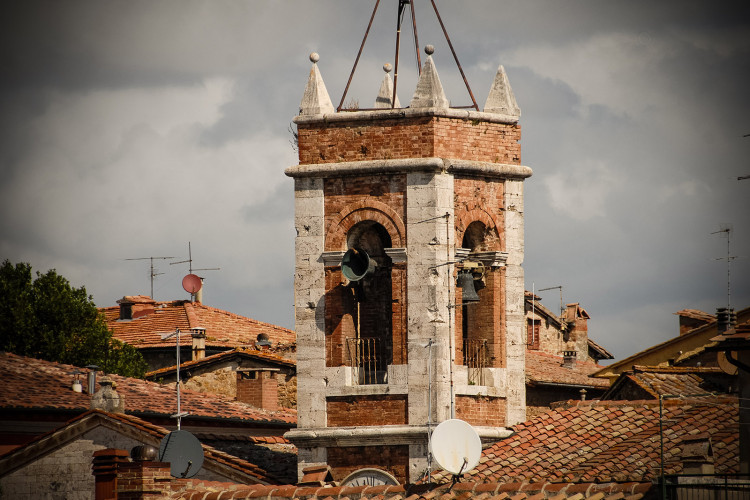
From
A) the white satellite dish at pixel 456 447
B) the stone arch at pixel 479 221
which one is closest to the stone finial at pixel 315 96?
the stone arch at pixel 479 221

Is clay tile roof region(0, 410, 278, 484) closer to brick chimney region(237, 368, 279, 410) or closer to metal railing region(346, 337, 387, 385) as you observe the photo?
metal railing region(346, 337, 387, 385)

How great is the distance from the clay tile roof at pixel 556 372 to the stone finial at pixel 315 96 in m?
9.71

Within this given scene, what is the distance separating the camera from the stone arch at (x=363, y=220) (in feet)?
88.5

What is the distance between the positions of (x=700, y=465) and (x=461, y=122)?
8.65 metres

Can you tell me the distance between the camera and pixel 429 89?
27.2 metres

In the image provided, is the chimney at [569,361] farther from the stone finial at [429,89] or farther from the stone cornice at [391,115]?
the stone finial at [429,89]

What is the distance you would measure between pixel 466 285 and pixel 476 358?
1274mm

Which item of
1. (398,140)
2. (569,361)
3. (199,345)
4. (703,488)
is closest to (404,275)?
(398,140)

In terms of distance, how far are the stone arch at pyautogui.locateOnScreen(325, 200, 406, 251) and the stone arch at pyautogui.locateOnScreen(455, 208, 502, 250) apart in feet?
3.18

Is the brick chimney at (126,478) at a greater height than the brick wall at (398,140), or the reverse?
the brick wall at (398,140)

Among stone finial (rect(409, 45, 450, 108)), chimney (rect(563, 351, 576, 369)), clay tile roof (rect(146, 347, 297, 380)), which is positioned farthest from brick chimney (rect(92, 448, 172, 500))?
chimney (rect(563, 351, 576, 369))

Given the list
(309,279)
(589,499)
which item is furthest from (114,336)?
(589,499)

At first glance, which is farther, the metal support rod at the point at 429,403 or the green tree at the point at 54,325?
the green tree at the point at 54,325

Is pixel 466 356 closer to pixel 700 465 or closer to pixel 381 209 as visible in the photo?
pixel 381 209
